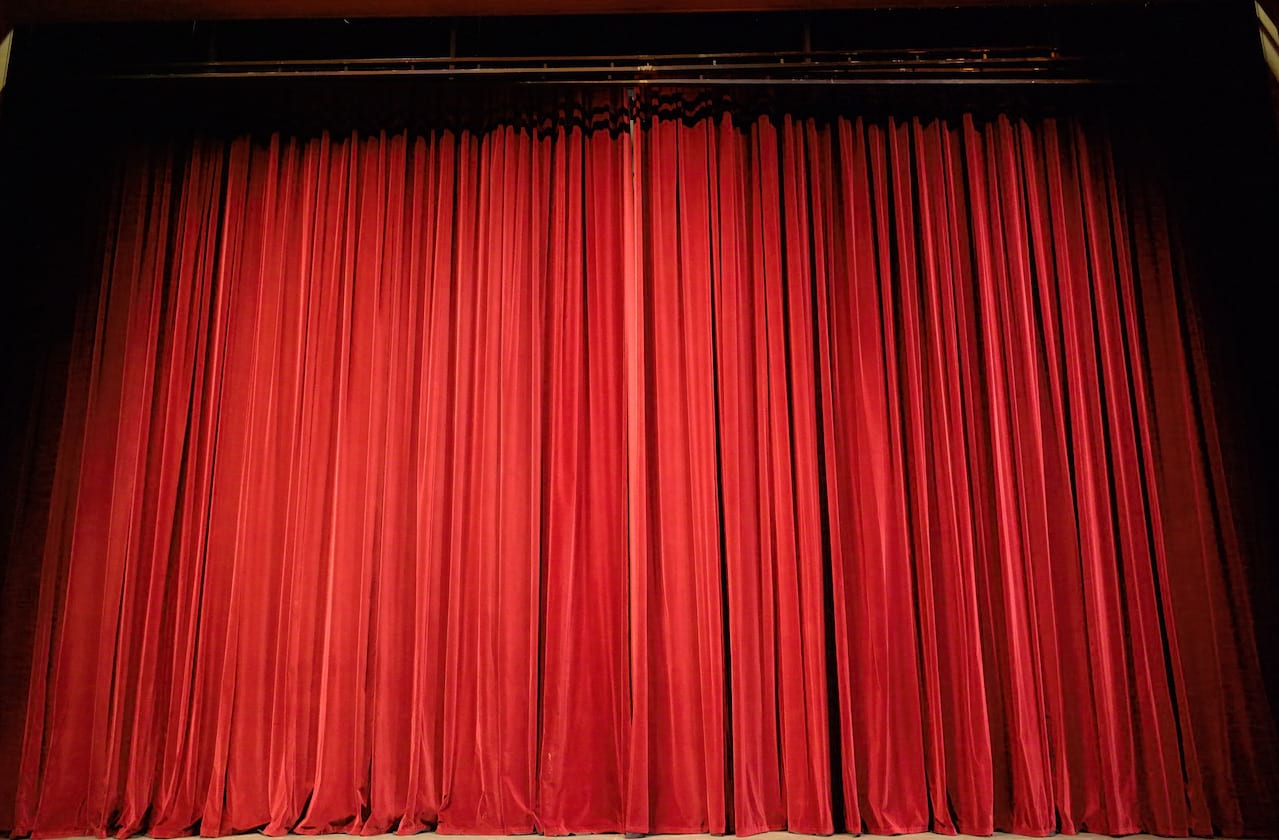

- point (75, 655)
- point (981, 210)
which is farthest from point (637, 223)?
point (75, 655)

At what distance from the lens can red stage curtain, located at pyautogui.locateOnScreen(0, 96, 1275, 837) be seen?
3.36 meters

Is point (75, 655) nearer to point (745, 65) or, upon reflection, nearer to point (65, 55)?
point (65, 55)

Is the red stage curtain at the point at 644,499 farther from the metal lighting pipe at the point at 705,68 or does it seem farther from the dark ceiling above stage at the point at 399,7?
the dark ceiling above stage at the point at 399,7

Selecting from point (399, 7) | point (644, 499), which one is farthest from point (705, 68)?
point (644, 499)

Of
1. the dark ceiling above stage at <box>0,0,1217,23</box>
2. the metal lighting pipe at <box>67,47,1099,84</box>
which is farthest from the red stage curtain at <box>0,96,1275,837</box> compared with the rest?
the dark ceiling above stage at <box>0,0,1217,23</box>

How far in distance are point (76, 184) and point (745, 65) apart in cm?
312

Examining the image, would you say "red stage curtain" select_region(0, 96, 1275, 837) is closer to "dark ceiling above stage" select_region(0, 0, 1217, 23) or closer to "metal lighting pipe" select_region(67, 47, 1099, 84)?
"metal lighting pipe" select_region(67, 47, 1099, 84)

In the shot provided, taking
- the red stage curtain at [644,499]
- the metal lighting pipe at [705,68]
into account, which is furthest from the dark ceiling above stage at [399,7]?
the red stage curtain at [644,499]

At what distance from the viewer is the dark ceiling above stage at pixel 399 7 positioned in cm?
357

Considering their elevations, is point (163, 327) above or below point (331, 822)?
above

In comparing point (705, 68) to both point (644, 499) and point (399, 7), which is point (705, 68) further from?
point (644, 499)

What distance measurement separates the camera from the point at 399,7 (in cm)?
362

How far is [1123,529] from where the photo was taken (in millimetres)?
3531

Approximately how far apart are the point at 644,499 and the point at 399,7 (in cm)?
232
